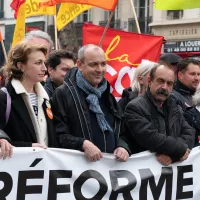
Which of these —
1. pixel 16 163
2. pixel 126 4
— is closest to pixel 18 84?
pixel 16 163

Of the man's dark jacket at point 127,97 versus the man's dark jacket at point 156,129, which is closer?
the man's dark jacket at point 156,129

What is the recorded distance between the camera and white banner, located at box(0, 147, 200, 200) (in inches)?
158

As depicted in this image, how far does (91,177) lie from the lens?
4273 millimetres

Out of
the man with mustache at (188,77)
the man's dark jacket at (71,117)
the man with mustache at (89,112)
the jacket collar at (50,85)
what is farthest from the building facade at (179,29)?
the man's dark jacket at (71,117)

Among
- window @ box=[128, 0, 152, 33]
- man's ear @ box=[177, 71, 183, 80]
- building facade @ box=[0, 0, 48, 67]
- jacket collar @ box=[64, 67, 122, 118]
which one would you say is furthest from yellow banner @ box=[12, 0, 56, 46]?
building facade @ box=[0, 0, 48, 67]

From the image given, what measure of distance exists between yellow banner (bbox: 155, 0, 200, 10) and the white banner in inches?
109

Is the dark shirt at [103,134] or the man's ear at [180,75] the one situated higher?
the man's ear at [180,75]

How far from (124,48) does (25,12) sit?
6.35 feet

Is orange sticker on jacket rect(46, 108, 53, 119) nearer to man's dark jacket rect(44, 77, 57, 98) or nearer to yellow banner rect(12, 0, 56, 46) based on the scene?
man's dark jacket rect(44, 77, 57, 98)

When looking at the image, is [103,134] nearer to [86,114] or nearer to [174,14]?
[86,114]

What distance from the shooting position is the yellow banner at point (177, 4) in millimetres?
7000

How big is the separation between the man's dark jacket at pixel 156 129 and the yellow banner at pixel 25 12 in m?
3.85

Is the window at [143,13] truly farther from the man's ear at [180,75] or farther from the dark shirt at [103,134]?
the dark shirt at [103,134]

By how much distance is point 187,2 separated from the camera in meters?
7.05
